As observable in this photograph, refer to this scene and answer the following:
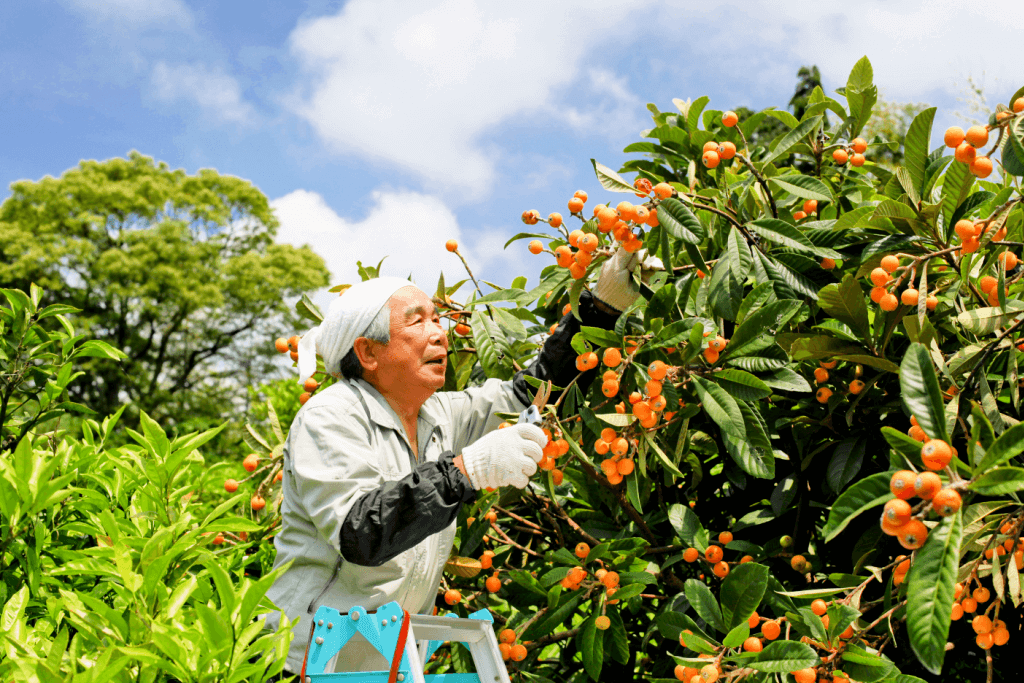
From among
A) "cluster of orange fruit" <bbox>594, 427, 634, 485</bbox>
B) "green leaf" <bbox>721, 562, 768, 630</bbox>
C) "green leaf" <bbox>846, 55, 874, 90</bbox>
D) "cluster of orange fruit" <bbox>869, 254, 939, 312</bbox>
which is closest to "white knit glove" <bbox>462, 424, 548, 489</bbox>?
"cluster of orange fruit" <bbox>594, 427, 634, 485</bbox>

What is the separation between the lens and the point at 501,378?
261 centimetres

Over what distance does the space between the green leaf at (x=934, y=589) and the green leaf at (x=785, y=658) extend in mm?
518

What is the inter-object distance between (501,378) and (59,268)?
20089 mm

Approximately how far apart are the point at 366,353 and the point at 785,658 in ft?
4.54

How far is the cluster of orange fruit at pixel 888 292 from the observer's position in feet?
5.70

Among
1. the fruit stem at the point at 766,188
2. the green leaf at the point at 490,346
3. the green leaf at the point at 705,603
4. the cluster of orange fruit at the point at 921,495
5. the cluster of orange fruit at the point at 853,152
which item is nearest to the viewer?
the cluster of orange fruit at the point at 921,495

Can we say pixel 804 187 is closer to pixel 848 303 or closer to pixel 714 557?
pixel 848 303

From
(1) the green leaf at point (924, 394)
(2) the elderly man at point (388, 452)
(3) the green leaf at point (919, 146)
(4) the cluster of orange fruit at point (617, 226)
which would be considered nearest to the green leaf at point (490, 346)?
(2) the elderly man at point (388, 452)

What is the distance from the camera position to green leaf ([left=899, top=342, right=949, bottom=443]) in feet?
4.24

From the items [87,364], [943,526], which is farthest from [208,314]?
[943,526]

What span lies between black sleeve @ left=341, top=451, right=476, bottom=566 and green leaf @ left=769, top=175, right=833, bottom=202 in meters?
1.24

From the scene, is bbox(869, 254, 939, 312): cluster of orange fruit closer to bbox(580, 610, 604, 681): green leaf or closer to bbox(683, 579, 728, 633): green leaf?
bbox(683, 579, 728, 633): green leaf

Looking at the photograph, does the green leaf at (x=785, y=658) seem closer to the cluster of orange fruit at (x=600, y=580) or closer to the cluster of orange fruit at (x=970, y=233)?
the cluster of orange fruit at (x=600, y=580)

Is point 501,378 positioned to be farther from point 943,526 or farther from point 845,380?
point 943,526
